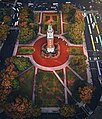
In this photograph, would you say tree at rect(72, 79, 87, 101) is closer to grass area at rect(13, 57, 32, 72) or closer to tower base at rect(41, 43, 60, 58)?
tower base at rect(41, 43, 60, 58)

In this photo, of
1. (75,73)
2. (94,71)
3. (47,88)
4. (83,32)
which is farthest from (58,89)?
(83,32)

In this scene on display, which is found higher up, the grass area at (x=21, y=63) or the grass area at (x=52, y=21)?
the grass area at (x=52, y=21)

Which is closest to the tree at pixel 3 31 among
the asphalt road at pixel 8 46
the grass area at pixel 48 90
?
the asphalt road at pixel 8 46

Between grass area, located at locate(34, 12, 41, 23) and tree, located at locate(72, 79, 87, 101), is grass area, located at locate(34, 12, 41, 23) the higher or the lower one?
the higher one

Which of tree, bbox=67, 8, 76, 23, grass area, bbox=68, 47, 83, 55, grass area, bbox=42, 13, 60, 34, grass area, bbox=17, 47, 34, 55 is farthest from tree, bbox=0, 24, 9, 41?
tree, bbox=67, 8, 76, 23

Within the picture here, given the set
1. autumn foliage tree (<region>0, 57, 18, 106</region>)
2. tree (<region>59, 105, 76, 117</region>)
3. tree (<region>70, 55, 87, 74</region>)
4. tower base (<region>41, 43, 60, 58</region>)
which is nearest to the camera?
tree (<region>59, 105, 76, 117</region>)

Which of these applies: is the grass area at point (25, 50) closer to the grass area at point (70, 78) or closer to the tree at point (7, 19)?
the tree at point (7, 19)

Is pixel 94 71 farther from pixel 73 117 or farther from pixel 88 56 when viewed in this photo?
pixel 73 117
